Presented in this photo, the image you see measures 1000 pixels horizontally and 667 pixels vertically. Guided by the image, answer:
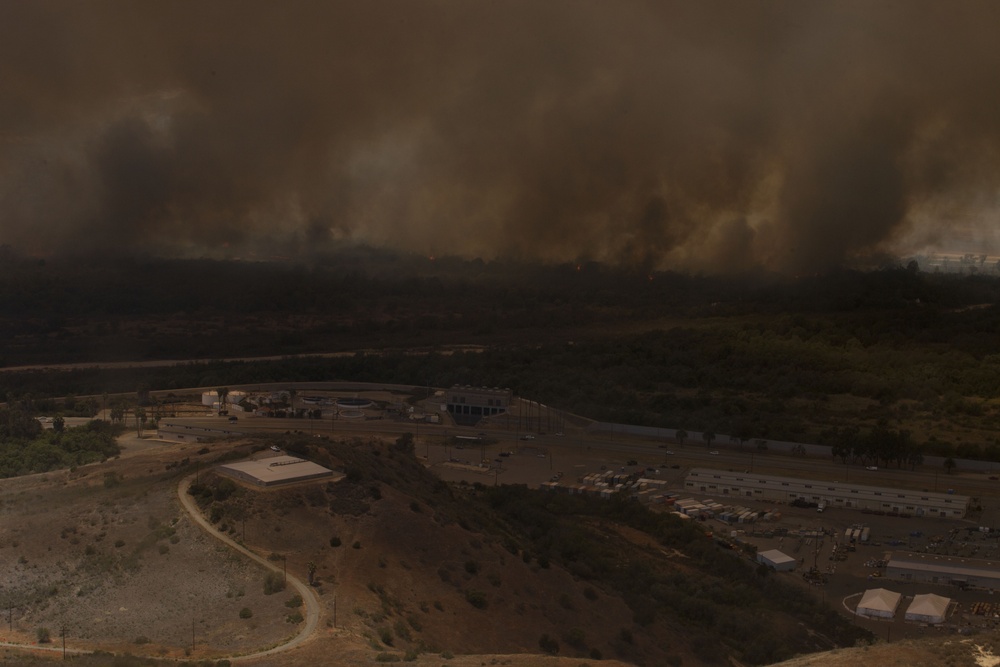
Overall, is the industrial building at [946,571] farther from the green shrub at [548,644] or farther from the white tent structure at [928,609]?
the green shrub at [548,644]

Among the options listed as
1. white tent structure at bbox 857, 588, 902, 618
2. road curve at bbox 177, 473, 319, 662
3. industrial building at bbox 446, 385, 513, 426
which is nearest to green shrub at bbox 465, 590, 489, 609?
road curve at bbox 177, 473, 319, 662

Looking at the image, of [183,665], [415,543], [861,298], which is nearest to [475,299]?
[861,298]

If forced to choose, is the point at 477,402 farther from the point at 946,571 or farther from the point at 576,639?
the point at 576,639

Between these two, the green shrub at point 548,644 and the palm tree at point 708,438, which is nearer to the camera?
the green shrub at point 548,644

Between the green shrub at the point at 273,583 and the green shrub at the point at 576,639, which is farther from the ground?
the green shrub at the point at 273,583

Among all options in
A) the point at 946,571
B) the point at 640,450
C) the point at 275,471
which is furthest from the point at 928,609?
the point at 640,450

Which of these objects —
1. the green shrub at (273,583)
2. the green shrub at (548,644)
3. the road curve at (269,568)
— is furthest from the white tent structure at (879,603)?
the green shrub at (273,583)

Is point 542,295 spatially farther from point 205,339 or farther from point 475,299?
point 205,339
